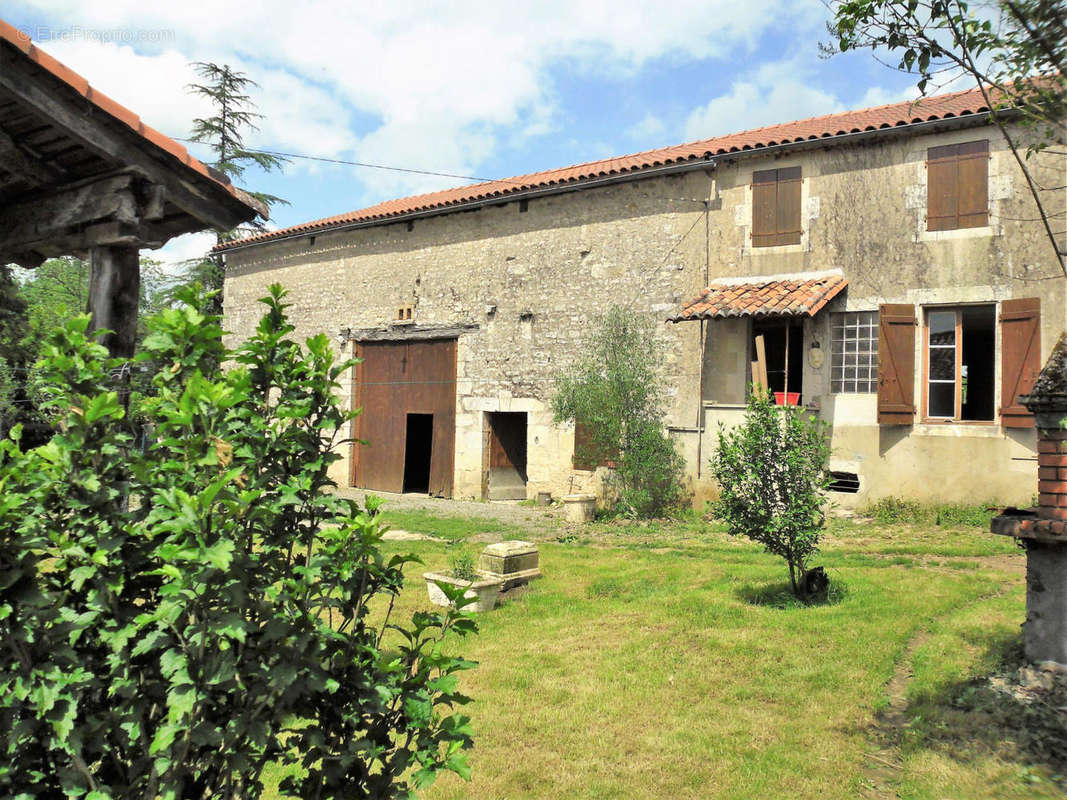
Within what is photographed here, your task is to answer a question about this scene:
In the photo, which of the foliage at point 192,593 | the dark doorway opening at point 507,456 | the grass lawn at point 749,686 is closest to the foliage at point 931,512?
the grass lawn at point 749,686

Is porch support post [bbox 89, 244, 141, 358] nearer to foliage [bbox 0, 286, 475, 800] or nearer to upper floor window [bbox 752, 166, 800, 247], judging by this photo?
foliage [bbox 0, 286, 475, 800]

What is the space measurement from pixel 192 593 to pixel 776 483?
582cm

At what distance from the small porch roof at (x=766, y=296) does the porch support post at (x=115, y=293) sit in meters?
8.72

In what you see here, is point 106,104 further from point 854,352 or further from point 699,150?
point 699,150

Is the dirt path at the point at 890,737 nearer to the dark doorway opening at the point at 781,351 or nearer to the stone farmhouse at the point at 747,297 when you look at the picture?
the stone farmhouse at the point at 747,297

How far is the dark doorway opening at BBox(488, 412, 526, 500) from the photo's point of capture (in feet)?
50.1

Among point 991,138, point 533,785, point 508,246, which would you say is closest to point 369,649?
point 533,785

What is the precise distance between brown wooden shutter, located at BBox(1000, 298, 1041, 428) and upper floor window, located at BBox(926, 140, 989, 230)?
1399mm

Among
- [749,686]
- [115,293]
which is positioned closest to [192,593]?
[115,293]

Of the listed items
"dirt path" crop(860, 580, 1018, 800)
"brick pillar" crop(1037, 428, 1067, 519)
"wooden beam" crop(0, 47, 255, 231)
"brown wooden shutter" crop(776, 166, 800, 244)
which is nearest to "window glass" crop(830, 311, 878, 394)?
"brown wooden shutter" crop(776, 166, 800, 244)

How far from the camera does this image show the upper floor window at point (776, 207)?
11.8 m

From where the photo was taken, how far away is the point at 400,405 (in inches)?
651

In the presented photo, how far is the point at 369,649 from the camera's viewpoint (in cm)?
218

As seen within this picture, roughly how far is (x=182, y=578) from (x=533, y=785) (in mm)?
2679
